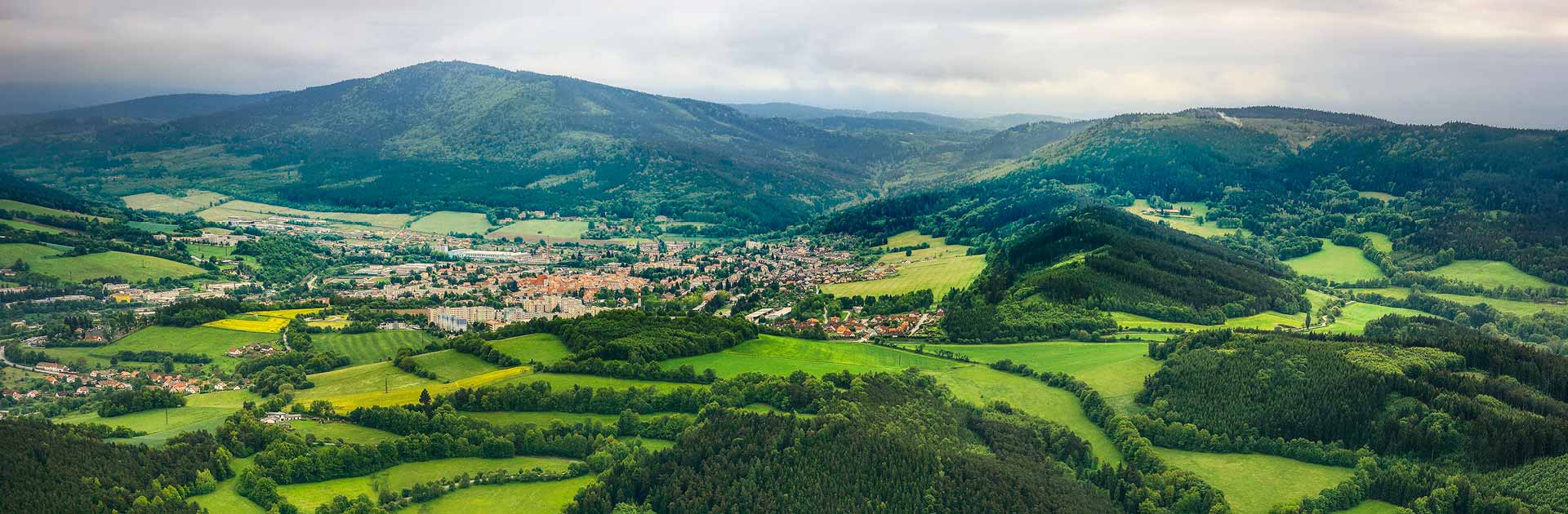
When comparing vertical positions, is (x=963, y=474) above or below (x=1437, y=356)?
below

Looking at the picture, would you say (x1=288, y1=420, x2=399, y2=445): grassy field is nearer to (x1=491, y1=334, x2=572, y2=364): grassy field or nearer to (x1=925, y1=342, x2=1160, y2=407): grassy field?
(x1=491, y1=334, x2=572, y2=364): grassy field

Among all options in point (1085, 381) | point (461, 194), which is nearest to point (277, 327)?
point (1085, 381)

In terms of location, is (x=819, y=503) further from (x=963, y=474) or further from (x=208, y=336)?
(x=208, y=336)

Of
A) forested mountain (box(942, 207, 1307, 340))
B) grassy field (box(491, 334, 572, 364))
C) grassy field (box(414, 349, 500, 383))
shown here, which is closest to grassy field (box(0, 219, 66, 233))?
grassy field (box(414, 349, 500, 383))

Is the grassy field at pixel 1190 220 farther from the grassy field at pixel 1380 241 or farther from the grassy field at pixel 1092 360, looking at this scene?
the grassy field at pixel 1092 360

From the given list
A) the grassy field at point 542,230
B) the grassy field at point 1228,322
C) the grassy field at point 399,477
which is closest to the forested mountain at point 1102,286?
the grassy field at point 1228,322

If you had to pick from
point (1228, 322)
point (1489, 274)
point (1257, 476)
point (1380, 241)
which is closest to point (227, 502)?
point (1257, 476)
